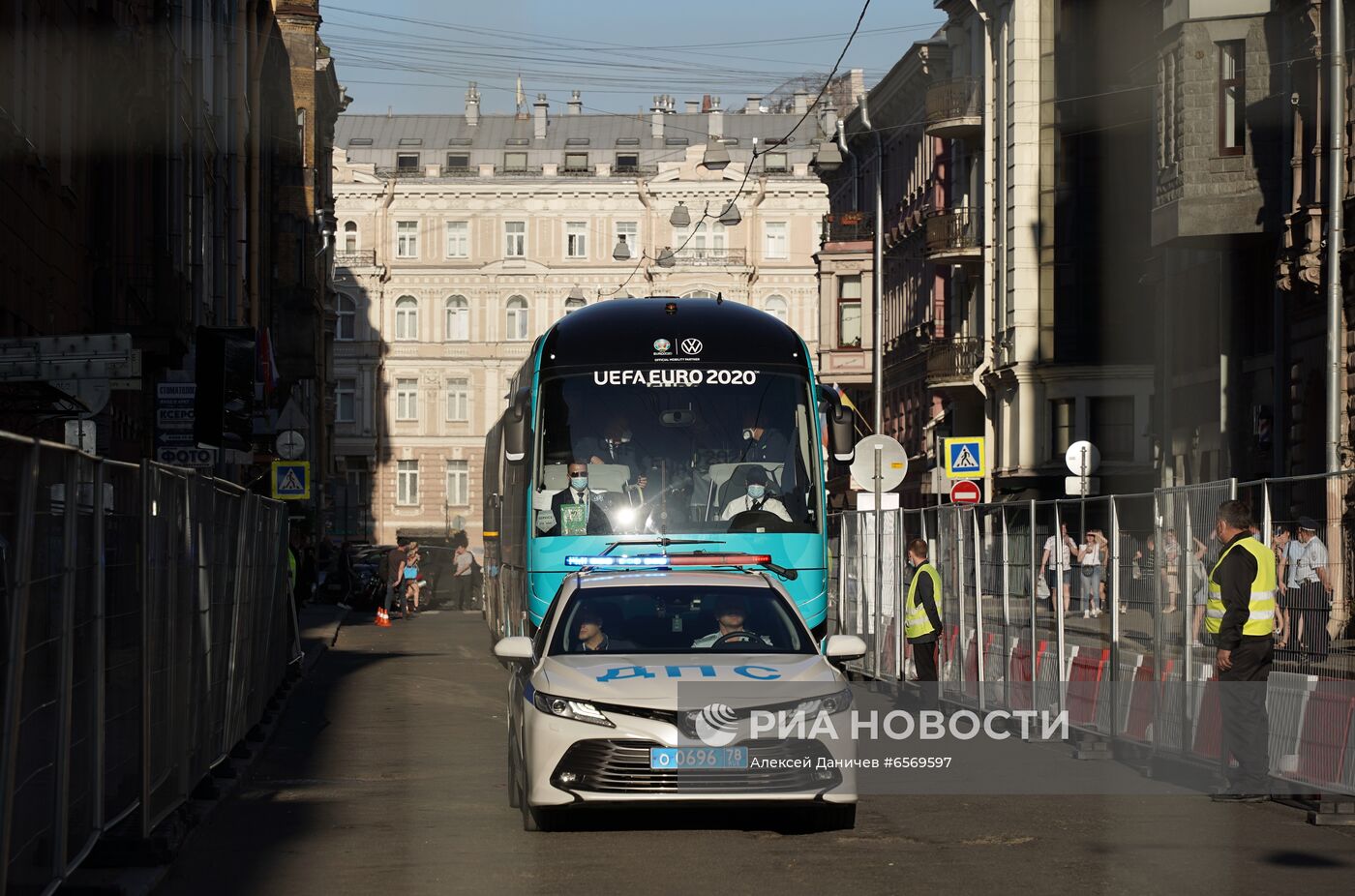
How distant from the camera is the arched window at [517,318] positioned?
9938cm

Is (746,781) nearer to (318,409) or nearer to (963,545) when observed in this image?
(963,545)

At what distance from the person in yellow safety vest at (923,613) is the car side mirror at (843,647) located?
27.1 ft

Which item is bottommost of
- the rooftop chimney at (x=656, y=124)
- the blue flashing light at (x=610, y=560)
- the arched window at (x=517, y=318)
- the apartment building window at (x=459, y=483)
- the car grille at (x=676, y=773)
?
the car grille at (x=676, y=773)

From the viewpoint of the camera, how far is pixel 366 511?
98875 millimetres

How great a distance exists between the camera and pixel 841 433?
818 inches

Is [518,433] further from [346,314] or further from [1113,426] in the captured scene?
[346,314]

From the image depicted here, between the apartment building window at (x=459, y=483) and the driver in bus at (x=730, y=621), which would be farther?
the apartment building window at (x=459, y=483)

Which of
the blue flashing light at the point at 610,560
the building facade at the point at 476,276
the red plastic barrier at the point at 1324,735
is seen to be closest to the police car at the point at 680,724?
the red plastic barrier at the point at 1324,735

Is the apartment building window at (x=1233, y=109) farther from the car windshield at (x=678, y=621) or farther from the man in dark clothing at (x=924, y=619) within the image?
the car windshield at (x=678, y=621)

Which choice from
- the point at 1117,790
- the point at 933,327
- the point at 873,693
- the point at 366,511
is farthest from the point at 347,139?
the point at 1117,790

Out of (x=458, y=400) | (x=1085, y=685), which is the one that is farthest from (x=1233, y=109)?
(x=458, y=400)

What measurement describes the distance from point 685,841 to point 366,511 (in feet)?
290

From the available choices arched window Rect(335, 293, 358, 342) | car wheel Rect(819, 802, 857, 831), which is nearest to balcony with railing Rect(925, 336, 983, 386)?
car wheel Rect(819, 802, 857, 831)

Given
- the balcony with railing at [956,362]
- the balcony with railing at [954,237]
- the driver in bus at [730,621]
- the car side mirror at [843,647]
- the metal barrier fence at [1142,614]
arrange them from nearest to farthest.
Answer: the car side mirror at [843,647]
the driver in bus at [730,621]
the metal barrier fence at [1142,614]
the balcony with railing at [956,362]
the balcony with railing at [954,237]
